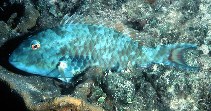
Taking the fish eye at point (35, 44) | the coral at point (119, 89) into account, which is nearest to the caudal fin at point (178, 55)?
the coral at point (119, 89)

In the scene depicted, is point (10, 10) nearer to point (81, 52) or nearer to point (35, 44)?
point (35, 44)

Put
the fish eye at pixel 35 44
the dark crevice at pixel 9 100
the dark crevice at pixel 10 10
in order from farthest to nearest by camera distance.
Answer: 1. the dark crevice at pixel 10 10
2. the fish eye at pixel 35 44
3. the dark crevice at pixel 9 100

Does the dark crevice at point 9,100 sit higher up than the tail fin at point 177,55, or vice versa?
the tail fin at point 177,55

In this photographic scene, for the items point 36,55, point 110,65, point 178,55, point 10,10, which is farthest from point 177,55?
point 10,10

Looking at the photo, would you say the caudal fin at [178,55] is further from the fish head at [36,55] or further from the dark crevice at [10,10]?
the dark crevice at [10,10]

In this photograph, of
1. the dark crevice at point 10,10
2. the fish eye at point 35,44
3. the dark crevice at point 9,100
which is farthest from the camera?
the dark crevice at point 10,10

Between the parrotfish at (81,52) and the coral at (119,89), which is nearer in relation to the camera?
the coral at (119,89)

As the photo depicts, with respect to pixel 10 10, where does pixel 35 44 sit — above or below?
above
